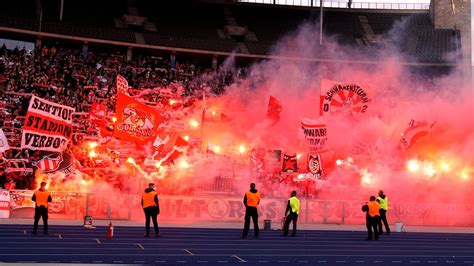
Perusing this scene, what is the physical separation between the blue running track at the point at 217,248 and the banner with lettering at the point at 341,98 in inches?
201

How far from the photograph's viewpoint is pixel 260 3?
1853 inches

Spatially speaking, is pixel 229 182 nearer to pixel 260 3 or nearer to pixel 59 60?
pixel 59 60

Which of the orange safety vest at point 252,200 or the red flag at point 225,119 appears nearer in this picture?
the orange safety vest at point 252,200

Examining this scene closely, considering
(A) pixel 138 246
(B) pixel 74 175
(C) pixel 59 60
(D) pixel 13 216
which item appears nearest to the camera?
(A) pixel 138 246

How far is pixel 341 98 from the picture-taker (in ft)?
68.8

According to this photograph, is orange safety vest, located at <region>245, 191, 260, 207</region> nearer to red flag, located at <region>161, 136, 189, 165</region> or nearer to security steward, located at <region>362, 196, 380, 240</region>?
security steward, located at <region>362, 196, 380, 240</region>

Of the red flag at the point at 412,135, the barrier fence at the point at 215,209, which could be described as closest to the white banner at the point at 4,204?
the barrier fence at the point at 215,209

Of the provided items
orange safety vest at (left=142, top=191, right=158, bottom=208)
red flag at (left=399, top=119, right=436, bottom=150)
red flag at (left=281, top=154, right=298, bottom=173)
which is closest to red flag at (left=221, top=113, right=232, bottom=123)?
red flag at (left=281, top=154, right=298, bottom=173)

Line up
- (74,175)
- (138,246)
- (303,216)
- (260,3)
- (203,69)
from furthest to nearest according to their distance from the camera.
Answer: (260,3) → (203,69) → (74,175) → (303,216) → (138,246)

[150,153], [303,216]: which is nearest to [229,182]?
[150,153]

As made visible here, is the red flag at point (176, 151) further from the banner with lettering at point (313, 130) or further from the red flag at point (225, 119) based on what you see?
the banner with lettering at point (313, 130)

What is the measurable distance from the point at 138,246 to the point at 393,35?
117ft

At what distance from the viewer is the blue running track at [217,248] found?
36.2 feet

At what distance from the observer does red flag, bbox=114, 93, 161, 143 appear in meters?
19.9
